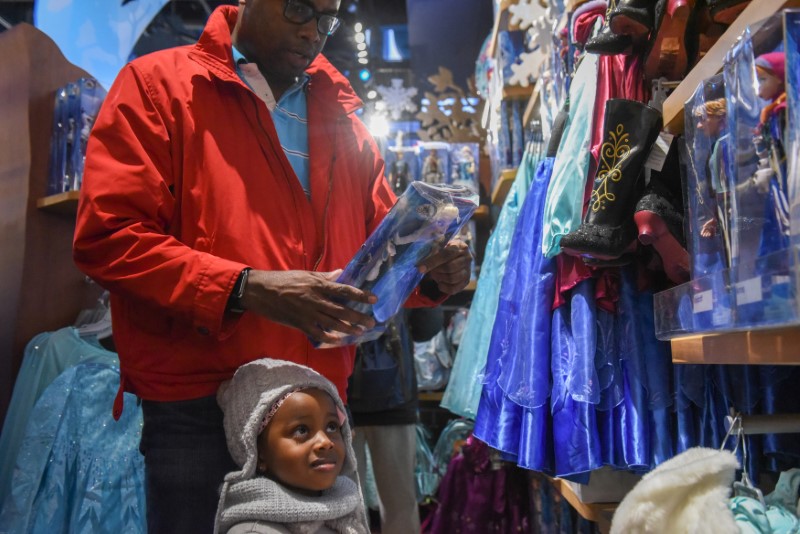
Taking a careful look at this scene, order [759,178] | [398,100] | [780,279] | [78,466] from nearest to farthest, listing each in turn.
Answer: [780,279] < [759,178] < [78,466] < [398,100]

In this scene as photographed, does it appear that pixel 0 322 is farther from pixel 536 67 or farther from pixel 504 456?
pixel 536 67

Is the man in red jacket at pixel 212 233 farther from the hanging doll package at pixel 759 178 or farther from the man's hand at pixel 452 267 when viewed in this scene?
the hanging doll package at pixel 759 178

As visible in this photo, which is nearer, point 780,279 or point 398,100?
point 780,279

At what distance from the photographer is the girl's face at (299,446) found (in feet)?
3.45

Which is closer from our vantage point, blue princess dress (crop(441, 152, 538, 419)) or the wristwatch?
the wristwatch

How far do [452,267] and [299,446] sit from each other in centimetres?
40

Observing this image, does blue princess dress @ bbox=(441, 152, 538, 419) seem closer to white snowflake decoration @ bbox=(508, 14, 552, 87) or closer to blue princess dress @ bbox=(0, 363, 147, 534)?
white snowflake decoration @ bbox=(508, 14, 552, 87)

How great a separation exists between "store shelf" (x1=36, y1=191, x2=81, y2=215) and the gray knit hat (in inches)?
66.2

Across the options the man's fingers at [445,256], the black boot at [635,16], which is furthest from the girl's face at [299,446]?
the black boot at [635,16]

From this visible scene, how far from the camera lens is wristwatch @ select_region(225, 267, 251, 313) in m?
0.91

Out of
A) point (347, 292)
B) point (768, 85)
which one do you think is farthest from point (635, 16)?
point (347, 292)

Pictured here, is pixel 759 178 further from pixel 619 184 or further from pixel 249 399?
pixel 249 399

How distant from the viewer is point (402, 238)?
95 cm

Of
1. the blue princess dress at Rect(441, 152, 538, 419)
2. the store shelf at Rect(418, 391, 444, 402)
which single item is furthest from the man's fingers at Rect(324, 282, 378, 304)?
the store shelf at Rect(418, 391, 444, 402)
